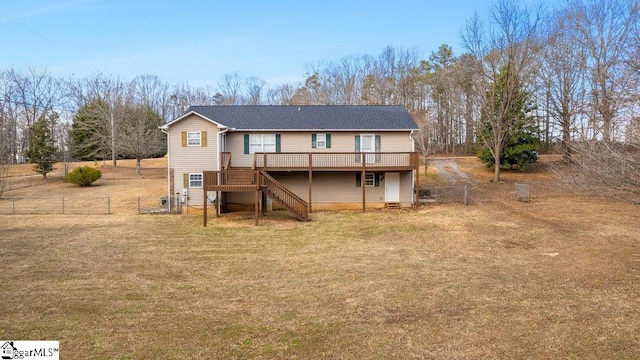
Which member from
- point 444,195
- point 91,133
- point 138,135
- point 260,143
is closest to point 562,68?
point 444,195

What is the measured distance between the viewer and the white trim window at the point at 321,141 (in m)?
22.9

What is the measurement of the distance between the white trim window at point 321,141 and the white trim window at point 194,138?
6547 mm

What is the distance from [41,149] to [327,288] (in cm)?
3239

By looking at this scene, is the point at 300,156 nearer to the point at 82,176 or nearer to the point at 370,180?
the point at 370,180

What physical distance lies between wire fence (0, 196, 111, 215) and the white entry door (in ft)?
50.9

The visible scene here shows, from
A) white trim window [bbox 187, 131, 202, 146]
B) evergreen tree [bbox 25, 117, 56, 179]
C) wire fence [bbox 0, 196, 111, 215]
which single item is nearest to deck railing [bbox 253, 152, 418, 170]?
white trim window [bbox 187, 131, 202, 146]

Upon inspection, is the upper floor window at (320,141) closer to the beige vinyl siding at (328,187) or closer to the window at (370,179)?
the beige vinyl siding at (328,187)

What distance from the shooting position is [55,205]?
74.9ft

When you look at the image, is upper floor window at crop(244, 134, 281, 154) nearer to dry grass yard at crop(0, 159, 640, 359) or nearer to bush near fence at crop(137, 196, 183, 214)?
bush near fence at crop(137, 196, 183, 214)

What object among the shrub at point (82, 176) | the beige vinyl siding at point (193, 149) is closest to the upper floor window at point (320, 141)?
the beige vinyl siding at point (193, 149)

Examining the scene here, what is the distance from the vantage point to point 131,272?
11.3 meters

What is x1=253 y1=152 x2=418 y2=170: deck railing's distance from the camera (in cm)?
2174

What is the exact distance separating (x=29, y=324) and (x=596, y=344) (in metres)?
10.7

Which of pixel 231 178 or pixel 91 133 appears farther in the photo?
pixel 91 133
